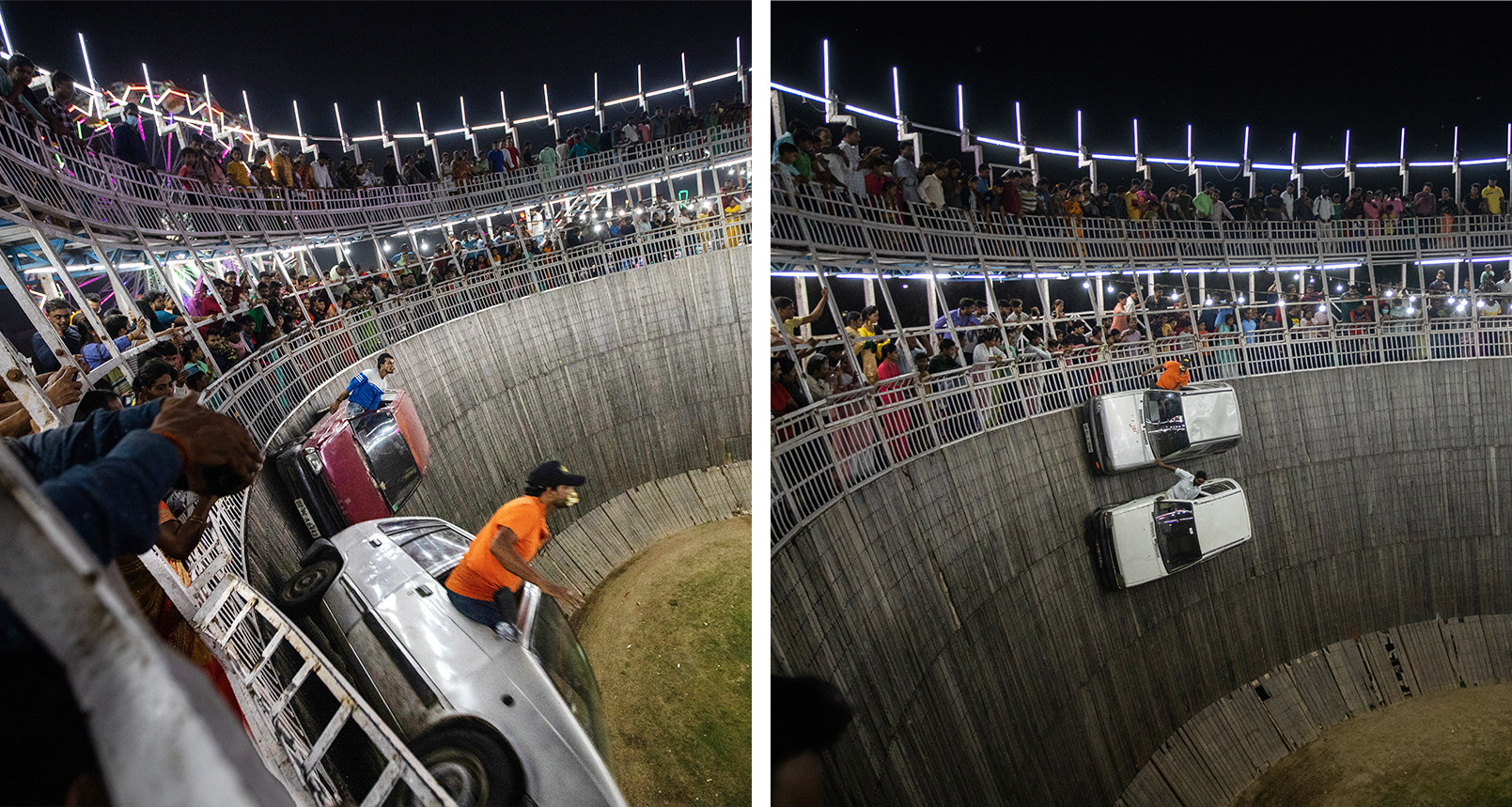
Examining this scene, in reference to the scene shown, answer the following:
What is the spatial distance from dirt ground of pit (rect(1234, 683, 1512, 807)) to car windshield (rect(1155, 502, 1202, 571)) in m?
0.90

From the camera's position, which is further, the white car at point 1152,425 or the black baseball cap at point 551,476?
the white car at point 1152,425

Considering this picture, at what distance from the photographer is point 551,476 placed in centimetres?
137

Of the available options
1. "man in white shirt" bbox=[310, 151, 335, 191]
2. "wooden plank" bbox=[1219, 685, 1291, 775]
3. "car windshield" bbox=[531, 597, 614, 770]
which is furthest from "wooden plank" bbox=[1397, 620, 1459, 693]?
"man in white shirt" bbox=[310, 151, 335, 191]

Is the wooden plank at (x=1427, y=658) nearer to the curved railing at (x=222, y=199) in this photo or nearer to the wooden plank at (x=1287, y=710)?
the wooden plank at (x=1287, y=710)

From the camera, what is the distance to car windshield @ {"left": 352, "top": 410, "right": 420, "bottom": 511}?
1.16m

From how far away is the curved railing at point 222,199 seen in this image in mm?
927

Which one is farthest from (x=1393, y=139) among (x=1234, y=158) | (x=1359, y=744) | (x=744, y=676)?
(x=744, y=676)

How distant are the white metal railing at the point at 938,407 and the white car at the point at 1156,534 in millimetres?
333

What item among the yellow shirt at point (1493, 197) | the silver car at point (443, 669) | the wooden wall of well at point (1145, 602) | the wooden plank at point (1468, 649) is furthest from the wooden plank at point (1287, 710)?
the silver car at point (443, 669)

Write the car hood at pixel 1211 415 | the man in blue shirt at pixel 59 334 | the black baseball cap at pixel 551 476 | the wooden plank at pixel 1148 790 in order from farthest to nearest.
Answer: the wooden plank at pixel 1148 790
the car hood at pixel 1211 415
the black baseball cap at pixel 551 476
the man in blue shirt at pixel 59 334

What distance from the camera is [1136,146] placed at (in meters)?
1.86

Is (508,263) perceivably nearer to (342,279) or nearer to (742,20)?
(342,279)

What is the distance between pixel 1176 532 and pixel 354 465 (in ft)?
6.56

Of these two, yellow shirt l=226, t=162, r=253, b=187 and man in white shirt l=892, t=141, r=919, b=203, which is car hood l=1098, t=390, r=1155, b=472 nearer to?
man in white shirt l=892, t=141, r=919, b=203
